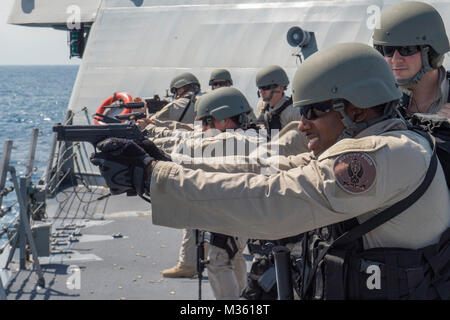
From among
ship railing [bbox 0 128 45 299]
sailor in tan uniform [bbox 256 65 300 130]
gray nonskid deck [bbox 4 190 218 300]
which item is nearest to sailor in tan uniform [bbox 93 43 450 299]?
gray nonskid deck [bbox 4 190 218 300]

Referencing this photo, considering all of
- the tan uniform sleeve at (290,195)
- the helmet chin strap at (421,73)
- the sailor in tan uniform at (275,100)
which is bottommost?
the tan uniform sleeve at (290,195)

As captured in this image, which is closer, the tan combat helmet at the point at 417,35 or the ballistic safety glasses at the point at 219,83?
the tan combat helmet at the point at 417,35

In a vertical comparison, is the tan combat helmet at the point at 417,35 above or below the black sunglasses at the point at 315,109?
above

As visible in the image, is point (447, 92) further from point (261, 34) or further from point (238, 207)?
point (261, 34)

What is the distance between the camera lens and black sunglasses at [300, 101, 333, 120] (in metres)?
2.13

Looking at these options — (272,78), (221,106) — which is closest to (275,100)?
(272,78)

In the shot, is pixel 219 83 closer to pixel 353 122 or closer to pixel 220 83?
pixel 220 83

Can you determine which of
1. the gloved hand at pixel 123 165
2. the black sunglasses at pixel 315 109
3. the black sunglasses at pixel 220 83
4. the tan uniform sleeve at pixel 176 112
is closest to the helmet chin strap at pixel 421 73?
the black sunglasses at pixel 315 109

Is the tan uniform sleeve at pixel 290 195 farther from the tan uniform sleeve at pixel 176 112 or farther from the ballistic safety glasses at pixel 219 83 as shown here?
the ballistic safety glasses at pixel 219 83

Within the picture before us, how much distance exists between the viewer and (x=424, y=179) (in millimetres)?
1924

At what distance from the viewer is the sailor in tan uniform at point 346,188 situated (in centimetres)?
185

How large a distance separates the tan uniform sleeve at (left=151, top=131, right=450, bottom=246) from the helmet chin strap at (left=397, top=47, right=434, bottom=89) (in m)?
1.58

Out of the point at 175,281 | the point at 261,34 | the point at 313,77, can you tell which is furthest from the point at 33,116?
the point at 313,77

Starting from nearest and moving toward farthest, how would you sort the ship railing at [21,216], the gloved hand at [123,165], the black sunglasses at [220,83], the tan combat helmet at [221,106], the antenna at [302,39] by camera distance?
the gloved hand at [123,165]
the tan combat helmet at [221,106]
the ship railing at [21,216]
the black sunglasses at [220,83]
the antenna at [302,39]
